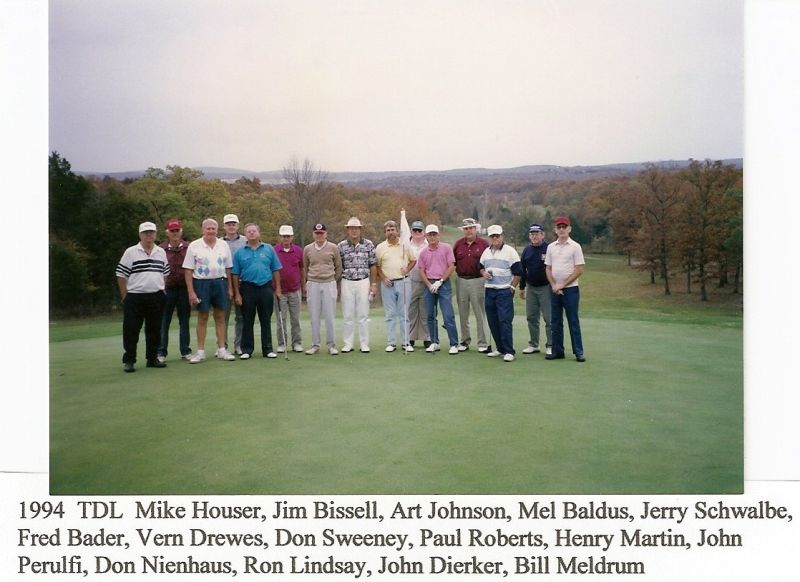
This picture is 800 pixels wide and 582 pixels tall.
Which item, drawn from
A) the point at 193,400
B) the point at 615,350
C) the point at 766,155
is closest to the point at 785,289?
the point at 766,155

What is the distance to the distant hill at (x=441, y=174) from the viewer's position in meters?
6.62

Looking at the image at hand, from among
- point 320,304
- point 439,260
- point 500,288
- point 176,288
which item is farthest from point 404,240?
point 176,288

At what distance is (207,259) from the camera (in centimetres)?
709

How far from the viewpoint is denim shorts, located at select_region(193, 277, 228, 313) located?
282 inches

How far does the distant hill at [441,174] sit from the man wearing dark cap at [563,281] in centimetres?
57

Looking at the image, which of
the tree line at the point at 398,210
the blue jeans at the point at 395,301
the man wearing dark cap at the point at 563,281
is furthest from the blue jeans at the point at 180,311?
the man wearing dark cap at the point at 563,281

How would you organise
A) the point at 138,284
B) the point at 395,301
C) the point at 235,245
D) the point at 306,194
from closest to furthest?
the point at 138,284 → the point at 306,194 → the point at 235,245 → the point at 395,301

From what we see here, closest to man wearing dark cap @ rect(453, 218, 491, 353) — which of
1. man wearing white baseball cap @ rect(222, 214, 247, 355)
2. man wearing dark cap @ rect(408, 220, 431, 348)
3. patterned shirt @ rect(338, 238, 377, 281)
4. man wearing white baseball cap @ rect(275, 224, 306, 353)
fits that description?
man wearing dark cap @ rect(408, 220, 431, 348)

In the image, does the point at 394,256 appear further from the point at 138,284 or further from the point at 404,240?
the point at 138,284

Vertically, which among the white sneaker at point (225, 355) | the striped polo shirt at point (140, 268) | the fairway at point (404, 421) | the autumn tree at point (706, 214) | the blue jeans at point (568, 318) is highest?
the autumn tree at point (706, 214)

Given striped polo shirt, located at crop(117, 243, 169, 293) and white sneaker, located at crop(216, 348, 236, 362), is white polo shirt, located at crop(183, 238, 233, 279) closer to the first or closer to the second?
striped polo shirt, located at crop(117, 243, 169, 293)

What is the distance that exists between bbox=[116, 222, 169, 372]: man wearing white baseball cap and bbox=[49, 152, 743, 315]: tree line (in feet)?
1.20

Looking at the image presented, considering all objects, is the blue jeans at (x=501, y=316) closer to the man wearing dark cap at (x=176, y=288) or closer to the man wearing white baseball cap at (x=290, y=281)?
the man wearing white baseball cap at (x=290, y=281)

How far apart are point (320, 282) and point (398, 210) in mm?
1280
